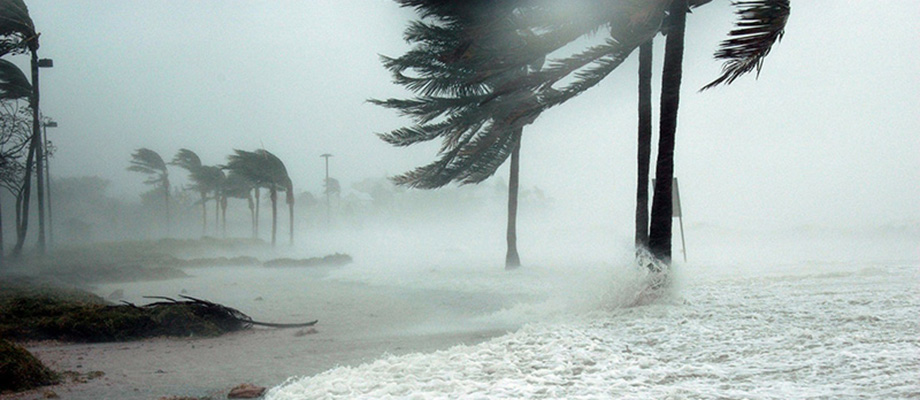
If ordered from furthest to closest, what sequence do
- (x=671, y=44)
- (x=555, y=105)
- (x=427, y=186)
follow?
(x=427, y=186)
(x=555, y=105)
(x=671, y=44)

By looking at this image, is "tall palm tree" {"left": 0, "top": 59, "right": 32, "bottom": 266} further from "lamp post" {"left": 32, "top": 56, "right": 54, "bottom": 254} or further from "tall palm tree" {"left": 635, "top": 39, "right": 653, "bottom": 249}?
"tall palm tree" {"left": 635, "top": 39, "right": 653, "bottom": 249}

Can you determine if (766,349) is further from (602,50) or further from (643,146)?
(643,146)

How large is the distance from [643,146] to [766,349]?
6196 millimetres

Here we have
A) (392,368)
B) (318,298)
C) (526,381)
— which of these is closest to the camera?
(526,381)

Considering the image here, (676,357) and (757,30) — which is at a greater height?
(757,30)

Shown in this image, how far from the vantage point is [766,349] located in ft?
16.3

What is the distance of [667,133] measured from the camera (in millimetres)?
8664

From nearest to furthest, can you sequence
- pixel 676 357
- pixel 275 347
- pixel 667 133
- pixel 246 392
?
pixel 246 392
pixel 676 357
pixel 275 347
pixel 667 133

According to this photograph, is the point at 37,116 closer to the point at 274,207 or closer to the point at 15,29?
the point at 15,29

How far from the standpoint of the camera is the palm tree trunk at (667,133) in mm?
8680

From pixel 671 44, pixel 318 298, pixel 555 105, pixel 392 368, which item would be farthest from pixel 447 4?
pixel 392 368

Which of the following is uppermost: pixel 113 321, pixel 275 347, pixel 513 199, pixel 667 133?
pixel 667 133

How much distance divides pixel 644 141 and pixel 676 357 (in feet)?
21.1

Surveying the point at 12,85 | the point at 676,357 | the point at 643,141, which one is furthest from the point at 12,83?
the point at 676,357
